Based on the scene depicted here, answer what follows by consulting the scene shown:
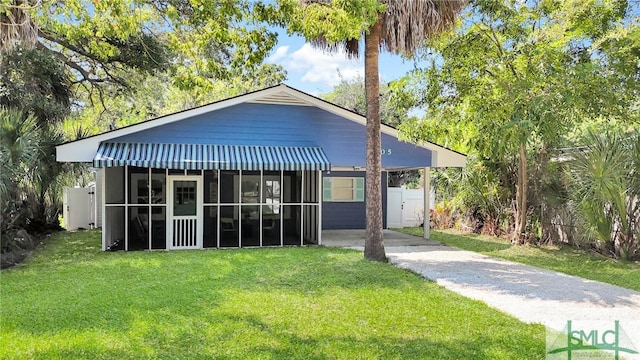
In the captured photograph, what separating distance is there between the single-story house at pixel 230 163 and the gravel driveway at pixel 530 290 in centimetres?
442

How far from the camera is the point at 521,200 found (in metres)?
15.2

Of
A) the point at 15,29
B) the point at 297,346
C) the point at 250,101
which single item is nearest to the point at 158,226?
the point at 250,101

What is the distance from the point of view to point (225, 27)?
777 cm

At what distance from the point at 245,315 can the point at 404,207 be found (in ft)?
53.6

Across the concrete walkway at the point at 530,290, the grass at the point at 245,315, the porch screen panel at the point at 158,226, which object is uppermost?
the porch screen panel at the point at 158,226

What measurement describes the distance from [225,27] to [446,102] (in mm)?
7920

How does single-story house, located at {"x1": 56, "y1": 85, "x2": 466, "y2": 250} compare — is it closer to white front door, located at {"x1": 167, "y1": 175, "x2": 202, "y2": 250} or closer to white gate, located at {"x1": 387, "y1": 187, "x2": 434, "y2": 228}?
white front door, located at {"x1": 167, "y1": 175, "x2": 202, "y2": 250}

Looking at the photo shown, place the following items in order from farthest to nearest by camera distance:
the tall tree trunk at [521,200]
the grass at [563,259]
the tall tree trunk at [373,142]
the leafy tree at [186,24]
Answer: the tall tree trunk at [521,200] → the tall tree trunk at [373,142] → the grass at [563,259] → the leafy tree at [186,24]

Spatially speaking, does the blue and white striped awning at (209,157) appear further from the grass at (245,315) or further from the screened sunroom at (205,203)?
the grass at (245,315)

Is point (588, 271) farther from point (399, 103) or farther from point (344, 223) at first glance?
point (344, 223)

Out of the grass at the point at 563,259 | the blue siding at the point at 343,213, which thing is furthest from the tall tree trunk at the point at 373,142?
the blue siding at the point at 343,213

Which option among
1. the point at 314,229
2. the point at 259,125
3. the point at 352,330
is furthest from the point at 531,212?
the point at 352,330

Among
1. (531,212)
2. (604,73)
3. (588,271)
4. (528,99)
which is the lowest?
(588,271)

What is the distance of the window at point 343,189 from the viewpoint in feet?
66.7
